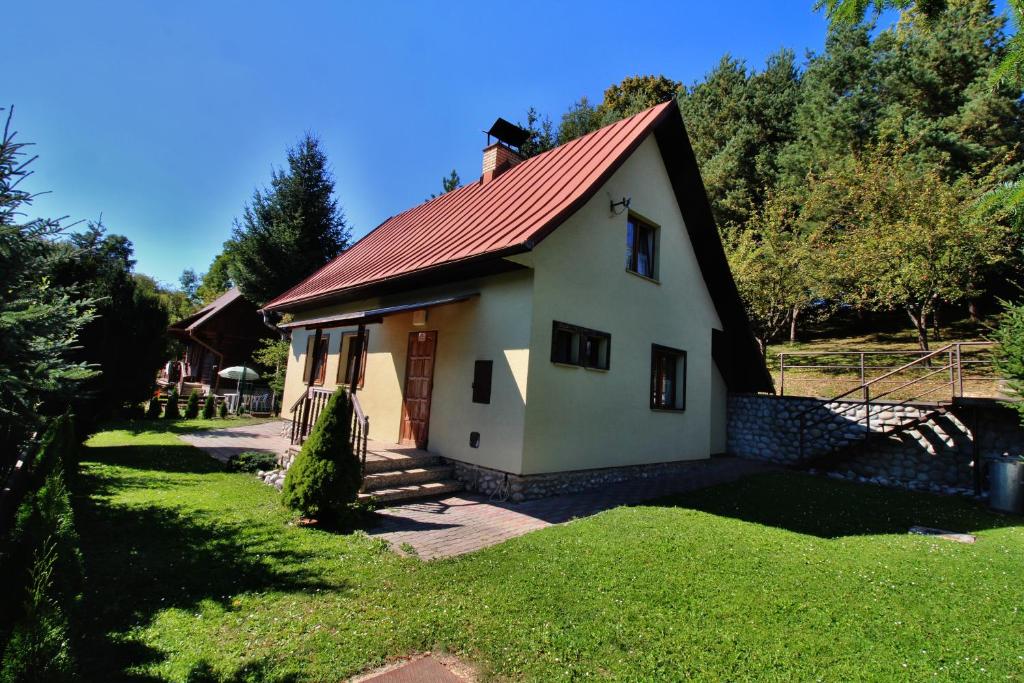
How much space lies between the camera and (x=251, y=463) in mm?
9430

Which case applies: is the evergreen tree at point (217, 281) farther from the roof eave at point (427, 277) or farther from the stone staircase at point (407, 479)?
the stone staircase at point (407, 479)

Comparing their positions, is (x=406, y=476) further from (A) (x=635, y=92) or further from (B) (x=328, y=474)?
(A) (x=635, y=92)

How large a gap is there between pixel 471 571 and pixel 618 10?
9.01m

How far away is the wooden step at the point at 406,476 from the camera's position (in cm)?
756

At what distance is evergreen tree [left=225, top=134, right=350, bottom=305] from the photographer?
24.5 m

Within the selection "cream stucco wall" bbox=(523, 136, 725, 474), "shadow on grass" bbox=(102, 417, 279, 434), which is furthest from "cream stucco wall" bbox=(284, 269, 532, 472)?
"shadow on grass" bbox=(102, 417, 279, 434)

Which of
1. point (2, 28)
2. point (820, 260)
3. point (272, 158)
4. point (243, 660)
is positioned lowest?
point (243, 660)

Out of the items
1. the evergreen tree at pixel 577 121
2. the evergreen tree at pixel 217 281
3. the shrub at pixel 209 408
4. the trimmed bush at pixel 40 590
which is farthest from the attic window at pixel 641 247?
the evergreen tree at pixel 217 281

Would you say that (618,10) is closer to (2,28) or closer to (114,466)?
(2,28)

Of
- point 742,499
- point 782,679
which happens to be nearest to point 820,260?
point 742,499

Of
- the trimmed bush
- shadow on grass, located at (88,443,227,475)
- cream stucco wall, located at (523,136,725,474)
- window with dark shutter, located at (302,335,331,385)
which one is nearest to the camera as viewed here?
the trimmed bush

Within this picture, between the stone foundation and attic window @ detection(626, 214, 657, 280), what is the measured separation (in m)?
4.44

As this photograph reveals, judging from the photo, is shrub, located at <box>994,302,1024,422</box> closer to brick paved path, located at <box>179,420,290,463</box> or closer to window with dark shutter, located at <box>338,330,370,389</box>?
window with dark shutter, located at <box>338,330,370,389</box>

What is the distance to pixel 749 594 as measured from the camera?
4469 mm
